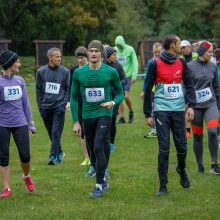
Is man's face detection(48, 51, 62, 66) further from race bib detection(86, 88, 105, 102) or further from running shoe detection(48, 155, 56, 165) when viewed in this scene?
race bib detection(86, 88, 105, 102)

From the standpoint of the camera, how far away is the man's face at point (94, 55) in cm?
914

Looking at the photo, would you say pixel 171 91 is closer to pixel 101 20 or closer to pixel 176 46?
pixel 176 46

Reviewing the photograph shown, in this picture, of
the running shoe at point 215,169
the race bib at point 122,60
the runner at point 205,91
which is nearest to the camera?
the runner at point 205,91

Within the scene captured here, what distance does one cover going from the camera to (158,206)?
28.0ft

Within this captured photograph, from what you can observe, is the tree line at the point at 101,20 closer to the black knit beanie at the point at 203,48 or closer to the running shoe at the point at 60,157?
the running shoe at the point at 60,157

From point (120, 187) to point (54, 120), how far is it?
119 inches

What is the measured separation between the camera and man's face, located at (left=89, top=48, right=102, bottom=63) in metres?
9.14

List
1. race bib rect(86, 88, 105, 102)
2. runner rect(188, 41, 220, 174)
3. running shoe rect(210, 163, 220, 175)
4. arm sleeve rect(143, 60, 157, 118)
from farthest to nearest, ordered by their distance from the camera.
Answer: running shoe rect(210, 163, 220, 175) → runner rect(188, 41, 220, 174) → race bib rect(86, 88, 105, 102) → arm sleeve rect(143, 60, 157, 118)

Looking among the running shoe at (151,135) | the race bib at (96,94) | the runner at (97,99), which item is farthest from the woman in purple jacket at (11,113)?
the running shoe at (151,135)

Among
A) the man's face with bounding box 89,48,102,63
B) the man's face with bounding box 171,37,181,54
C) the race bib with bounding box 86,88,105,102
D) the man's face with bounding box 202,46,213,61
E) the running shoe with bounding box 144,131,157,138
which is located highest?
the man's face with bounding box 171,37,181,54

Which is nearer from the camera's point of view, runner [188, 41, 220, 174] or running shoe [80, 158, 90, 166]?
runner [188, 41, 220, 174]

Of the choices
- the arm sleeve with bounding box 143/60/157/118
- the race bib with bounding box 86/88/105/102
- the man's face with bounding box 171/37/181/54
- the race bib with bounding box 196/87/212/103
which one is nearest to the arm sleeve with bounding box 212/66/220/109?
the race bib with bounding box 196/87/212/103

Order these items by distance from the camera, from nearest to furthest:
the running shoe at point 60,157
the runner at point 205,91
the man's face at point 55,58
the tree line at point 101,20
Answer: the runner at point 205,91 < the man's face at point 55,58 < the running shoe at point 60,157 < the tree line at point 101,20

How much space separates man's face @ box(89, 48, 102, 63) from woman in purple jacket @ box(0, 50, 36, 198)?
1068 millimetres
